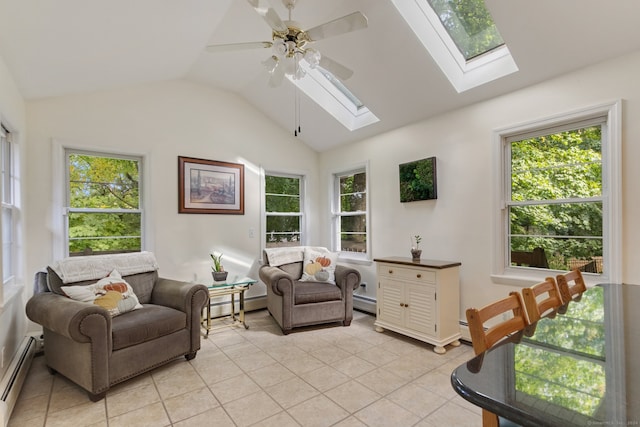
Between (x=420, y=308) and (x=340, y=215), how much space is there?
1.98m

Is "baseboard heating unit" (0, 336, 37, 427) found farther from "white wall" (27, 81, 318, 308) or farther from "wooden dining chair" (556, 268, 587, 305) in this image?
"wooden dining chair" (556, 268, 587, 305)

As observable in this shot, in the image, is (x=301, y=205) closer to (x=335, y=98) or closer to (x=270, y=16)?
(x=335, y=98)

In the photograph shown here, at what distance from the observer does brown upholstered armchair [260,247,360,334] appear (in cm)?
335

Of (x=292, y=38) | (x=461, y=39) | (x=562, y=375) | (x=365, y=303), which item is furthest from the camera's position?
(x=365, y=303)

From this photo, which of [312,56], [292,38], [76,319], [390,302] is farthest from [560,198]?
[76,319]

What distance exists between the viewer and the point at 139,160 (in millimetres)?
3547

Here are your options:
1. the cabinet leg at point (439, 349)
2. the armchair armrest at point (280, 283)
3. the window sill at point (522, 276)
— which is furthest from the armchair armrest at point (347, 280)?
the window sill at point (522, 276)

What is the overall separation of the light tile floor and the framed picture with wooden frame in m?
1.61

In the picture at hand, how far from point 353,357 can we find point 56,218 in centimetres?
305

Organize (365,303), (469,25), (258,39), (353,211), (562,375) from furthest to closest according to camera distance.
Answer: (353,211), (365,303), (258,39), (469,25), (562,375)

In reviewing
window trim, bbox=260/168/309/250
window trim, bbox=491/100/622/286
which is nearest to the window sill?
window trim, bbox=491/100/622/286

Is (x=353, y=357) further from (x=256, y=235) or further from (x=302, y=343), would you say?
(x=256, y=235)

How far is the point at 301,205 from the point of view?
191 inches

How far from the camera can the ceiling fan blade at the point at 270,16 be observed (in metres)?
1.82
